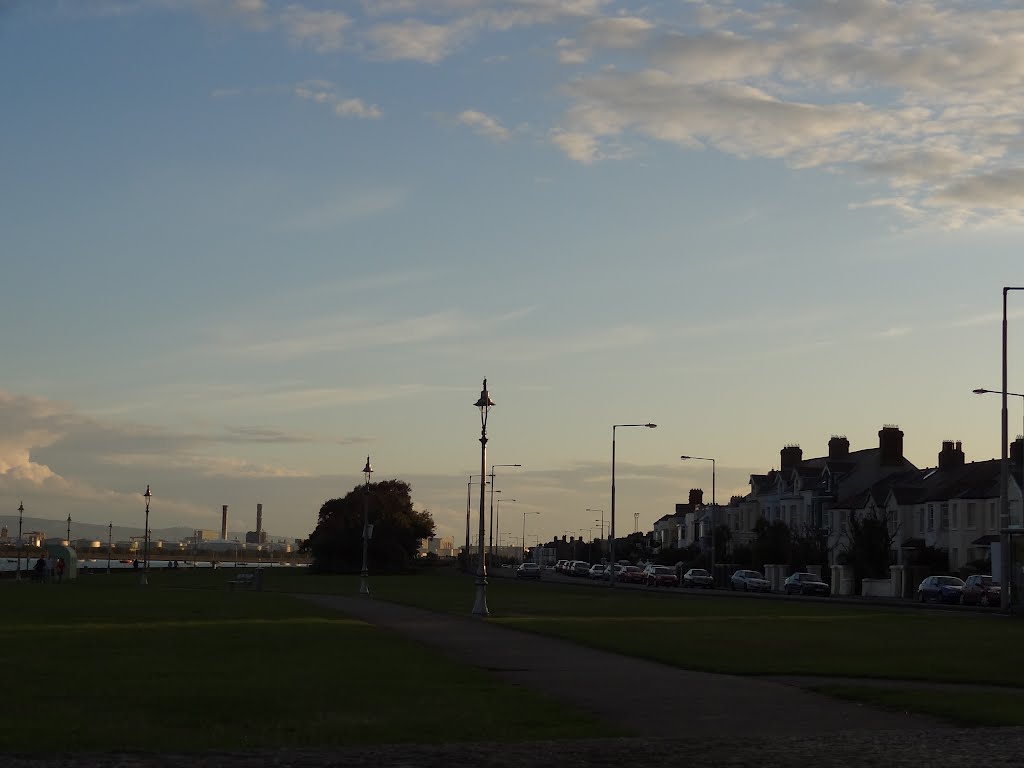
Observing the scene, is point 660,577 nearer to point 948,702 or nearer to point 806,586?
point 806,586

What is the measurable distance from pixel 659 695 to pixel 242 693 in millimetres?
5531

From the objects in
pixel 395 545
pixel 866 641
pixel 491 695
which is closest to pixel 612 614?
pixel 866 641

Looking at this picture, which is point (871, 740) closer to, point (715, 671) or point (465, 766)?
point (465, 766)

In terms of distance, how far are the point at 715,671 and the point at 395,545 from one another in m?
115

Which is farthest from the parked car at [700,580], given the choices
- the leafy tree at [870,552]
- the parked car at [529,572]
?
the parked car at [529,572]

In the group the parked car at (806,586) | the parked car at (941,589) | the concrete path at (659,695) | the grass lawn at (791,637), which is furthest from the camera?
the parked car at (806,586)

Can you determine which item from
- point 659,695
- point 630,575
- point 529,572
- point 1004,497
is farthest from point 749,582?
point 659,695

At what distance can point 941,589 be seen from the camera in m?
73.6

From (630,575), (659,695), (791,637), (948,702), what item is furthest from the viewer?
(630,575)

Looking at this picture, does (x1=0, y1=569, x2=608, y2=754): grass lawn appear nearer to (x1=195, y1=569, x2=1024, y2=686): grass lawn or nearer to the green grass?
the green grass

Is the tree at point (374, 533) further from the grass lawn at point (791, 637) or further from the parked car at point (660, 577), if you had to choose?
the grass lawn at point (791, 637)

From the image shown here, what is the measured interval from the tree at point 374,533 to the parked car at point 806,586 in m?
50.1

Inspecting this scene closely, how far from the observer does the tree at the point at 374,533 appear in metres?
137

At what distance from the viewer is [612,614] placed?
1955 inches
